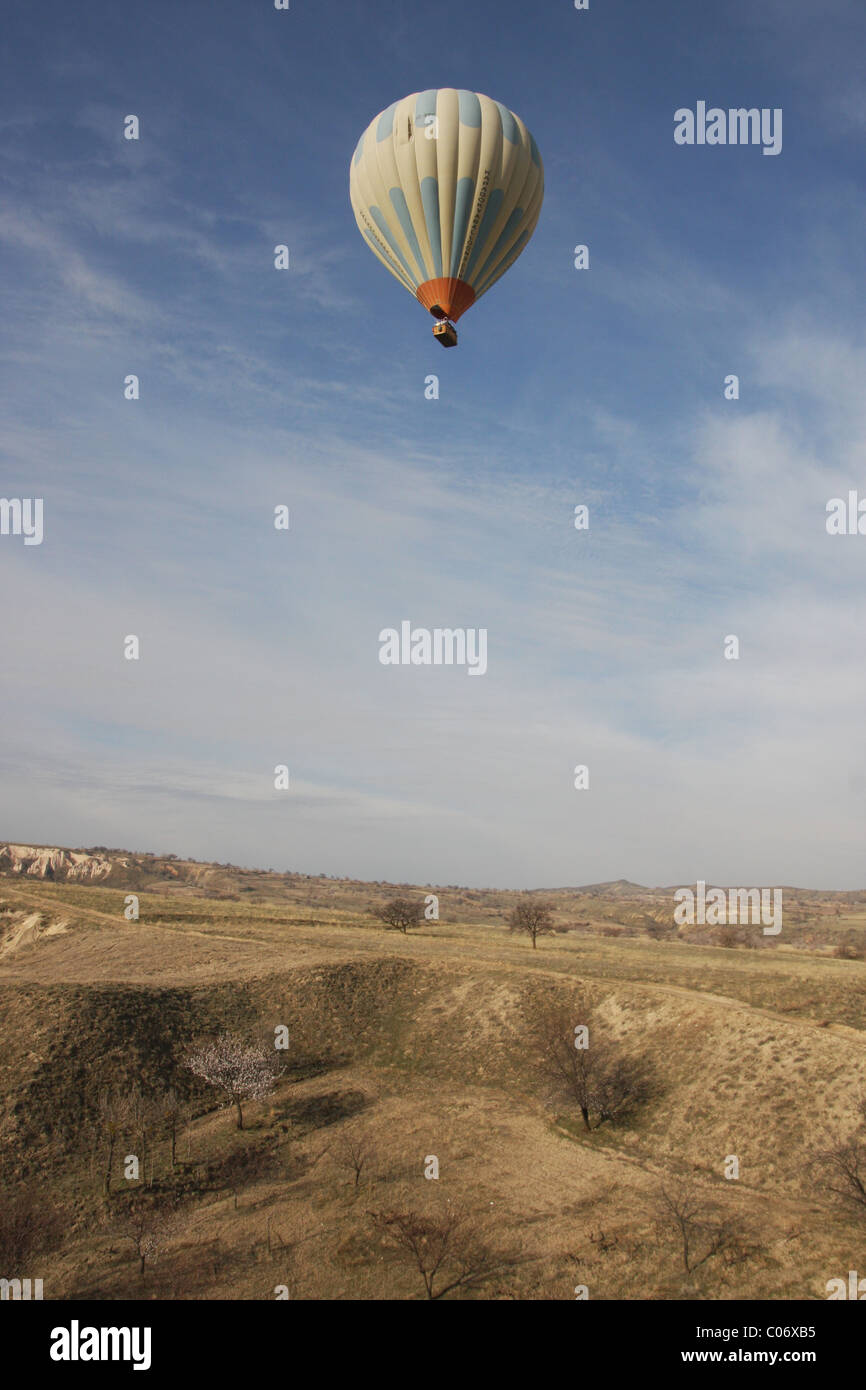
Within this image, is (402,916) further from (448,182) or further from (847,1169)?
(448,182)

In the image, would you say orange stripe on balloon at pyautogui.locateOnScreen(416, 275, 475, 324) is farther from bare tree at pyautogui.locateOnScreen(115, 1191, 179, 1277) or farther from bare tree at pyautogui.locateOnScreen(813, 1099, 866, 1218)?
bare tree at pyautogui.locateOnScreen(115, 1191, 179, 1277)

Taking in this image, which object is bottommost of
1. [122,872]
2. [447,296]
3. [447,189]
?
[122,872]

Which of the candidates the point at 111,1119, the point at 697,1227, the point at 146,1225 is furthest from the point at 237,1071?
the point at 697,1227

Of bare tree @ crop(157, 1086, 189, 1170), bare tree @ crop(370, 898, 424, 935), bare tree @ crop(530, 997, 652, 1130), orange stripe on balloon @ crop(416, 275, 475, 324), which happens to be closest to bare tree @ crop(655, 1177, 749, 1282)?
bare tree @ crop(530, 997, 652, 1130)
